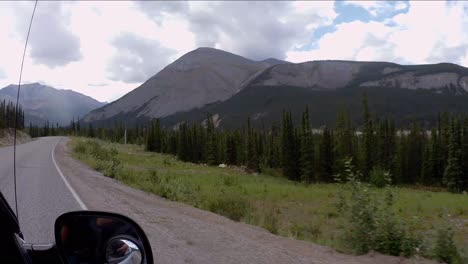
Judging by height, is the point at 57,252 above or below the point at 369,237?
above

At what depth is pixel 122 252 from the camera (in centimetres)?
246

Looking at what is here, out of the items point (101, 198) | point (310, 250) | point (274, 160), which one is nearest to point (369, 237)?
point (310, 250)

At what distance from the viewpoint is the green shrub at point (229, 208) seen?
14085 mm

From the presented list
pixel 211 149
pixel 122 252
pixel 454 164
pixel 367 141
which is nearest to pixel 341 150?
pixel 367 141

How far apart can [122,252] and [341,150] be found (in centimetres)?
8292

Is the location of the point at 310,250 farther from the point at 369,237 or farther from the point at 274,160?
the point at 274,160

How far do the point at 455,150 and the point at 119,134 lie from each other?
113 metres

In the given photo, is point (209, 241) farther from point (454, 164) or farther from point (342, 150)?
point (342, 150)

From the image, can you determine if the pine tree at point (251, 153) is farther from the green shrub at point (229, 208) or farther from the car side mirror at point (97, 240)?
the car side mirror at point (97, 240)

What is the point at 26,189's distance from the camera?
1636 centimetres

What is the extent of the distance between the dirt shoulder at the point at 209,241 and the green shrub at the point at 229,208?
809 millimetres

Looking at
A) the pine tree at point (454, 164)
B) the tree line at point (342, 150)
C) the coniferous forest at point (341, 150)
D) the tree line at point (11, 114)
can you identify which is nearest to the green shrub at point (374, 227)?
the tree line at point (11, 114)

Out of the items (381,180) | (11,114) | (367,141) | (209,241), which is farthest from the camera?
(367,141)

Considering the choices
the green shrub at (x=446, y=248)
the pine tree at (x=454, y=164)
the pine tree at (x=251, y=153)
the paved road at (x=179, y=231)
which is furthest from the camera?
the pine tree at (x=251, y=153)
